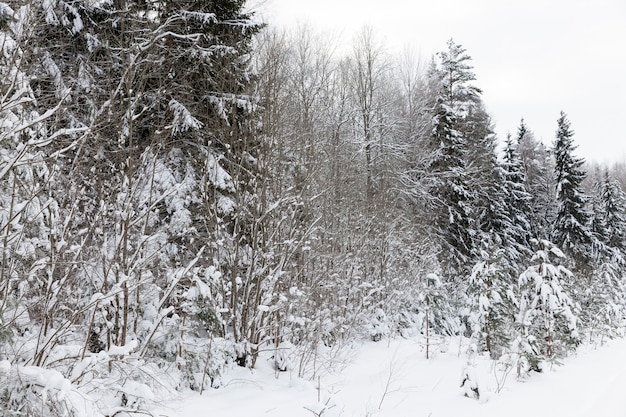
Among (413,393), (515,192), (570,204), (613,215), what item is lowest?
(413,393)

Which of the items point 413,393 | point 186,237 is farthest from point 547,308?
point 186,237

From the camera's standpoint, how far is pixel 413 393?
20.4 ft

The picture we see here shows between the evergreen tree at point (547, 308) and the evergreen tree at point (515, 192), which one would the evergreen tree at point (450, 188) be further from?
the evergreen tree at point (547, 308)

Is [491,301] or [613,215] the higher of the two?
[613,215]

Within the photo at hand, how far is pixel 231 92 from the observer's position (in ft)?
25.5

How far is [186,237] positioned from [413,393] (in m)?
4.72

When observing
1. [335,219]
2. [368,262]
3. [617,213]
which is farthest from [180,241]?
[617,213]

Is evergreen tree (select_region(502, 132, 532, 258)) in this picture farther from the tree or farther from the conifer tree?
the tree

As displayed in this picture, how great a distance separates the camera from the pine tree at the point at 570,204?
Result: 2442 centimetres

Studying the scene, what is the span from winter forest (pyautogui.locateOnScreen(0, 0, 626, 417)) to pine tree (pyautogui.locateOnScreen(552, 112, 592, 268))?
806 centimetres

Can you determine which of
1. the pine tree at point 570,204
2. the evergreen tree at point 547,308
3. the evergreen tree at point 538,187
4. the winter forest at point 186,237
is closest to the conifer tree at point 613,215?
the evergreen tree at point 538,187

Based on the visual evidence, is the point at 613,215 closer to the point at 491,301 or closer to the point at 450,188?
the point at 450,188

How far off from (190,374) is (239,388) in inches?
29.2

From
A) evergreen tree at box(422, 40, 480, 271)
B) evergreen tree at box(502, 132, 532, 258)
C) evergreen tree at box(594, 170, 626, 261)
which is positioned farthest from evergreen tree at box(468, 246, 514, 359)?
evergreen tree at box(594, 170, 626, 261)
